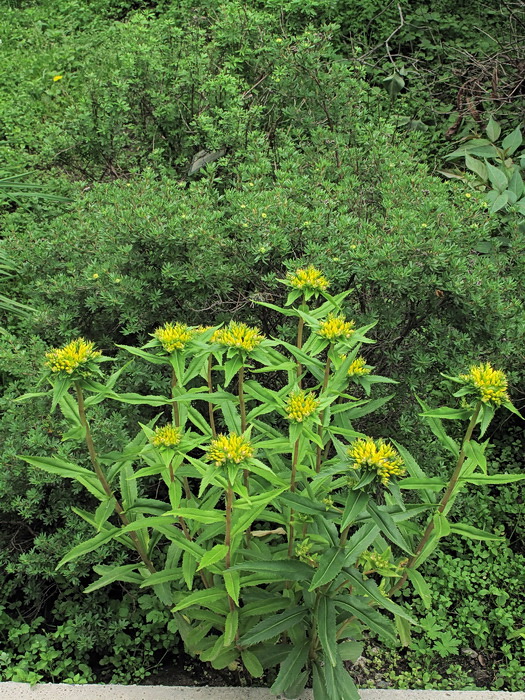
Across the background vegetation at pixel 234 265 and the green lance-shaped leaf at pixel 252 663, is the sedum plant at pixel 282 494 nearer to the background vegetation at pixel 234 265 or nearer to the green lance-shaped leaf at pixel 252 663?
the green lance-shaped leaf at pixel 252 663

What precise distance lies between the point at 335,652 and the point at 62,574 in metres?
1.33

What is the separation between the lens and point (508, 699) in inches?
90.2

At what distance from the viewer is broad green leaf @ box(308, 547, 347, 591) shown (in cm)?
179

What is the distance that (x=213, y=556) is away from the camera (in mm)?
1854

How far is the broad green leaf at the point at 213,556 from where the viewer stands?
5.96ft

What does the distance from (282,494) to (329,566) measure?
24 cm

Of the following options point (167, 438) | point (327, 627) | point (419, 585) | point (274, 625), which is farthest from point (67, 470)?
point (419, 585)

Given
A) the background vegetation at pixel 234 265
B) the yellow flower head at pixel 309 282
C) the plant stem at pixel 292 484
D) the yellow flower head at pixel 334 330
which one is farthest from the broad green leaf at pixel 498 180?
the plant stem at pixel 292 484

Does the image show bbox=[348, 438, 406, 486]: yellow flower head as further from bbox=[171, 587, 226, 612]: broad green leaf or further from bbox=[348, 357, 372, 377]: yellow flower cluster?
bbox=[171, 587, 226, 612]: broad green leaf

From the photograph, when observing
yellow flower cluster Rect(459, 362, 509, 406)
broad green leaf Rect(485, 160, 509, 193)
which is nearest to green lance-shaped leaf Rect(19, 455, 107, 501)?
yellow flower cluster Rect(459, 362, 509, 406)

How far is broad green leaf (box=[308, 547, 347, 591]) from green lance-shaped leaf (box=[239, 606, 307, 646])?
32cm

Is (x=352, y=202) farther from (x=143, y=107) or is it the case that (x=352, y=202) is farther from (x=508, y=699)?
(x=508, y=699)

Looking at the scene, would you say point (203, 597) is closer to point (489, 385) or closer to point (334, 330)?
point (334, 330)

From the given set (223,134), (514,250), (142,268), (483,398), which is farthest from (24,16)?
(483,398)
